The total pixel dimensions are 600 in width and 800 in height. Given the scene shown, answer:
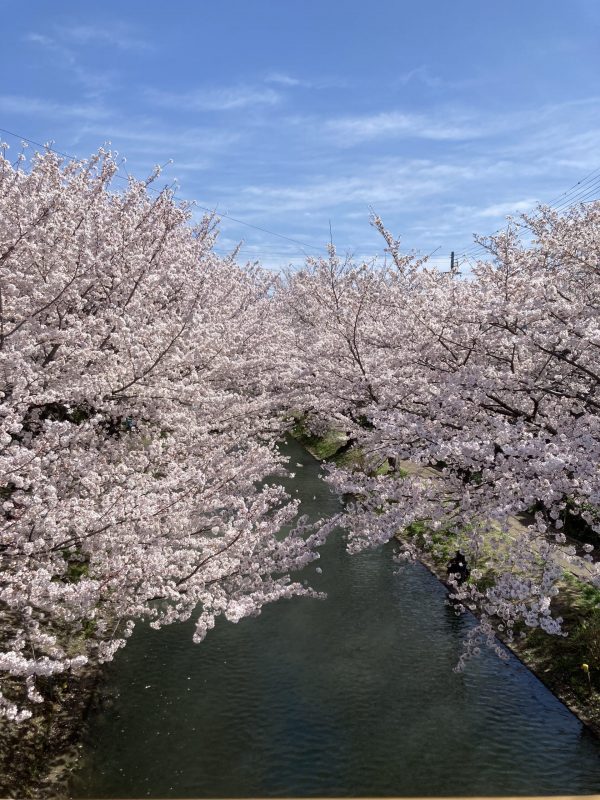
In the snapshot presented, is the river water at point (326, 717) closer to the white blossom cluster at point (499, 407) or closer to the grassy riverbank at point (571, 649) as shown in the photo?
the grassy riverbank at point (571, 649)

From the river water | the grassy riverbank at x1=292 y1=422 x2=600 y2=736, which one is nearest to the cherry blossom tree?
the river water

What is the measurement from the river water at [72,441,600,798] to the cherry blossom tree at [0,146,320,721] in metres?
0.95

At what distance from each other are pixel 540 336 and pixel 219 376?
7.80 metres

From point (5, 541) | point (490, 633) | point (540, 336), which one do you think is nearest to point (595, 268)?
point (540, 336)

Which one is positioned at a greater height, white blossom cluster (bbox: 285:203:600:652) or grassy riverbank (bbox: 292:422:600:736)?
white blossom cluster (bbox: 285:203:600:652)

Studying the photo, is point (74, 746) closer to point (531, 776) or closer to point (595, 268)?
point (531, 776)

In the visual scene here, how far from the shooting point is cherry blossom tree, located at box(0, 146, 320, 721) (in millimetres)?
5965

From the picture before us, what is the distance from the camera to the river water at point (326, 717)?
264 inches

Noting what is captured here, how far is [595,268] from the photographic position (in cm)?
828

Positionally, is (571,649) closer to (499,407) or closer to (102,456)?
(499,407)

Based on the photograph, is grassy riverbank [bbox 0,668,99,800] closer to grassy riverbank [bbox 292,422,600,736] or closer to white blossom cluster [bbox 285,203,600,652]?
white blossom cluster [bbox 285,203,600,652]

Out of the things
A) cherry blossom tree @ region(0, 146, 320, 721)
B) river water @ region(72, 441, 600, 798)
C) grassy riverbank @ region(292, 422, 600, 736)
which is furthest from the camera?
grassy riverbank @ region(292, 422, 600, 736)

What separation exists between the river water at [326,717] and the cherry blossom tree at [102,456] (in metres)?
0.95

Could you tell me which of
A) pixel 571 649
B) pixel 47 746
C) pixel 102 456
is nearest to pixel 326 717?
pixel 47 746
